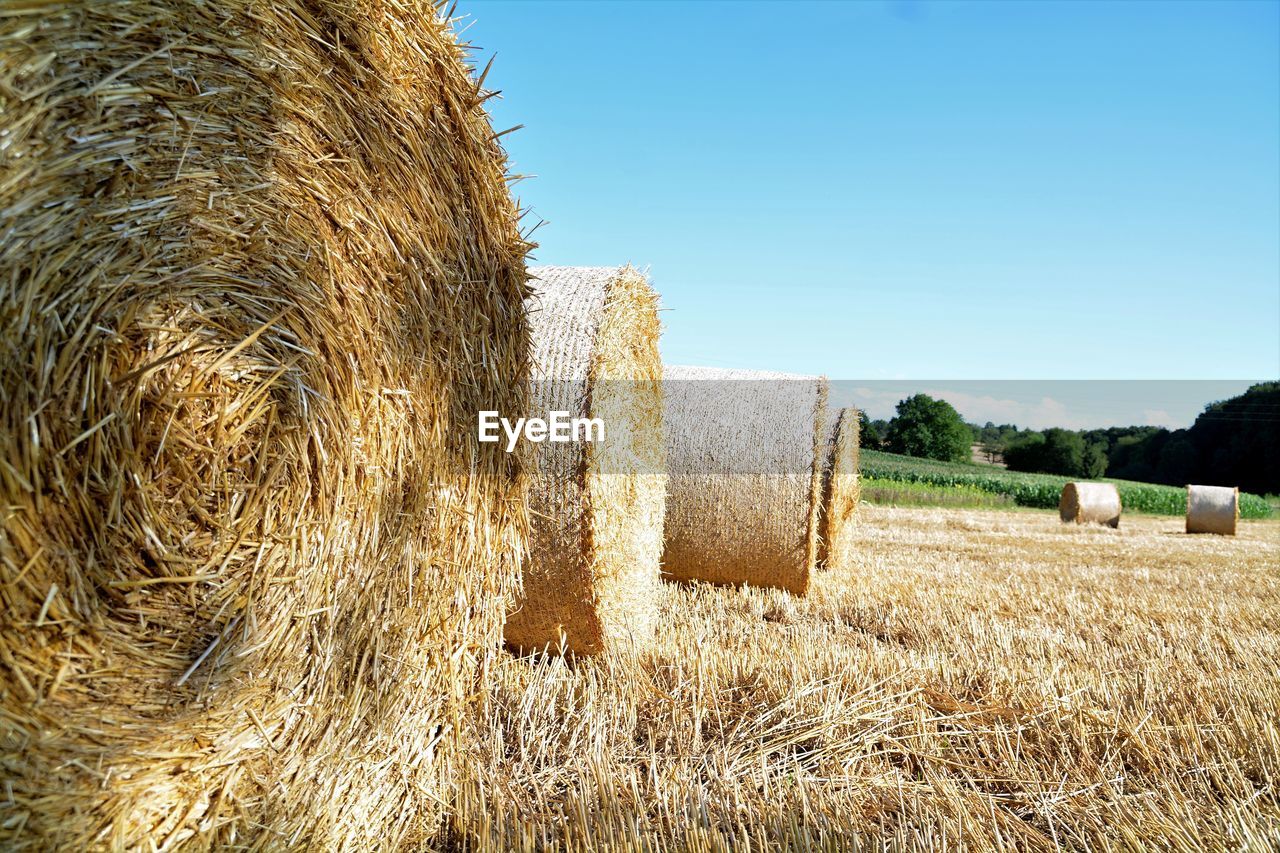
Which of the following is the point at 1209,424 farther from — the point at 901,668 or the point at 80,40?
the point at 80,40

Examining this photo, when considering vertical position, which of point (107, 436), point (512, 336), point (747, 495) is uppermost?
point (512, 336)

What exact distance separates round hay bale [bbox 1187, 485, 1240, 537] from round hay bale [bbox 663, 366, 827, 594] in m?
12.8

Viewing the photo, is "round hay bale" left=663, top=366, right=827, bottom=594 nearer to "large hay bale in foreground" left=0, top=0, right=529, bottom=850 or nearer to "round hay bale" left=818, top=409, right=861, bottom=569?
"round hay bale" left=818, top=409, right=861, bottom=569

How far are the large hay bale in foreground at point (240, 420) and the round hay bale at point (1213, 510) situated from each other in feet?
55.7

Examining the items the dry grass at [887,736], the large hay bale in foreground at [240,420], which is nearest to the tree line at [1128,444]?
the dry grass at [887,736]

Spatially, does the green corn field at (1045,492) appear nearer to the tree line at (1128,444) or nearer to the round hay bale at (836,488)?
the tree line at (1128,444)

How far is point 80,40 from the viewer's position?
5.89ft

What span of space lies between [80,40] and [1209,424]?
59.3 metres

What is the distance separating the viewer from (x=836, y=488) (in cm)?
714

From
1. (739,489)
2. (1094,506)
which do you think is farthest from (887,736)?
(1094,506)

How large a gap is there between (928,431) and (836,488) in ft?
183

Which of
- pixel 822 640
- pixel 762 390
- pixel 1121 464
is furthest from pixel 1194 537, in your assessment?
pixel 1121 464

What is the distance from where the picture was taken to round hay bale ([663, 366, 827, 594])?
6508 mm

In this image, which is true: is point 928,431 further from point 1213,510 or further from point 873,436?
point 1213,510
